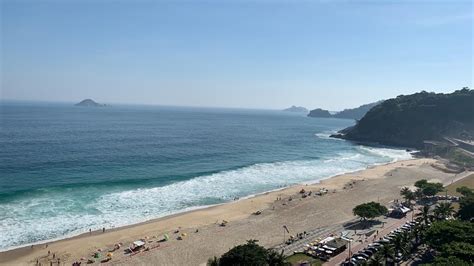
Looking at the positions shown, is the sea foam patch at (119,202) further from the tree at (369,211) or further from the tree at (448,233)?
the tree at (448,233)

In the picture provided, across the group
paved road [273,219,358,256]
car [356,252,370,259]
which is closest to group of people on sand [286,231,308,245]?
paved road [273,219,358,256]

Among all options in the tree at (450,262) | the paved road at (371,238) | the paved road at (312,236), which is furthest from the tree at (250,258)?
the tree at (450,262)

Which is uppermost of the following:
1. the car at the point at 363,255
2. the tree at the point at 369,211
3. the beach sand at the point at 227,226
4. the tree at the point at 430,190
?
the tree at the point at 430,190

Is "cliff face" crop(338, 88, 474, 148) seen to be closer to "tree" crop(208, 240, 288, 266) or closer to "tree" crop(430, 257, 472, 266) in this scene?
"tree" crop(430, 257, 472, 266)

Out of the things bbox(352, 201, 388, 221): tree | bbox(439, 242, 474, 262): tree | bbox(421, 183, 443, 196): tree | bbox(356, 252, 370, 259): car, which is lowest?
bbox(356, 252, 370, 259): car

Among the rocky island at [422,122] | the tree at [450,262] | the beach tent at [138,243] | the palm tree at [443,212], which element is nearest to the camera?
the tree at [450,262]

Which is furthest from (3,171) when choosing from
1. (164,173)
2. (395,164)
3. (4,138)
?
(395,164)
